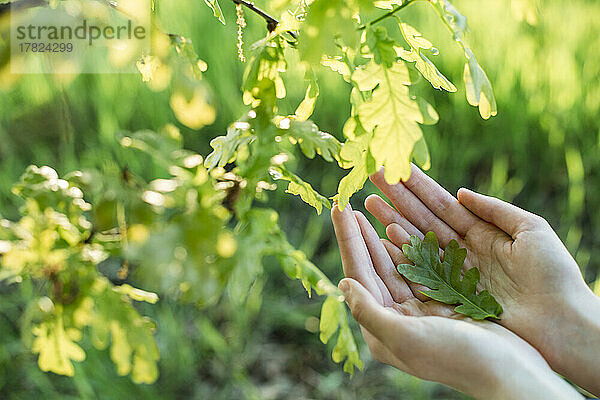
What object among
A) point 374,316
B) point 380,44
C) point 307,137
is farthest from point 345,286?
point 380,44

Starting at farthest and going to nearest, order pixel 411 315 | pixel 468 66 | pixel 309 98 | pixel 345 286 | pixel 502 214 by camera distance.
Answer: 1. pixel 502 214
2. pixel 411 315
3. pixel 345 286
4. pixel 309 98
5. pixel 468 66

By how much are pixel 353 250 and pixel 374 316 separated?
0.68 ft

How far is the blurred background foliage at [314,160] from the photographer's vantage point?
160 centimetres

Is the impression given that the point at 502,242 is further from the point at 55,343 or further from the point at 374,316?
the point at 55,343

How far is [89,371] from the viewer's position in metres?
1.48

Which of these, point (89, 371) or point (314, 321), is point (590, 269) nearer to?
point (314, 321)

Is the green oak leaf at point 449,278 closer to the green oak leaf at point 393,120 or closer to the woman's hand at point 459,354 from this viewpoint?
the woman's hand at point 459,354

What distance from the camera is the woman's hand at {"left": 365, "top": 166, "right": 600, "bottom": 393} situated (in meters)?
0.96

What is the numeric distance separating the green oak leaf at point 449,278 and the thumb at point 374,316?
0.16 metres

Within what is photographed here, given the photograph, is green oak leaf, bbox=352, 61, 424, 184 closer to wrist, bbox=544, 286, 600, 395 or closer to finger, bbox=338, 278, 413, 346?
finger, bbox=338, 278, 413, 346

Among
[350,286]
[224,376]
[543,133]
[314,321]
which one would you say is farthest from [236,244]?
[543,133]

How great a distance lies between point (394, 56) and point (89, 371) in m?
1.28

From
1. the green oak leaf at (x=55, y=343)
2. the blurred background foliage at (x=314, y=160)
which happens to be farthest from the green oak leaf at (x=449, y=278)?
the blurred background foliage at (x=314, y=160)

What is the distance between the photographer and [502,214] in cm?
107
